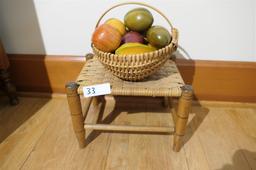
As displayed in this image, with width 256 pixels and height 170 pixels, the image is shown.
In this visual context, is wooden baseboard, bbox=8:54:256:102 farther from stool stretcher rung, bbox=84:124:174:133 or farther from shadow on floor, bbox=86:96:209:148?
stool stretcher rung, bbox=84:124:174:133

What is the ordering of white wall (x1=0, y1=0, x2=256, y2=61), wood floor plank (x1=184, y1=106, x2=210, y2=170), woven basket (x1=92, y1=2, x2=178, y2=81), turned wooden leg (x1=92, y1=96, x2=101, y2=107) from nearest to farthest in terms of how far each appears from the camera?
woven basket (x1=92, y1=2, x2=178, y2=81) → wood floor plank (x1=184, y1=106, x2=210, y2=170) → white wall (x1=0, y1=0, x2=256, y2=61) → turned wooden leg (x1=92, y1=96, x2=101, y2=107)

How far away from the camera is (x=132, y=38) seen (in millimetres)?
559

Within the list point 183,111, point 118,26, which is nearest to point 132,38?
point 118,26

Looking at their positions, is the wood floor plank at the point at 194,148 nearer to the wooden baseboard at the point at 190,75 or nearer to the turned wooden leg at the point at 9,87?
the wooden baseboard at the point at 190,75

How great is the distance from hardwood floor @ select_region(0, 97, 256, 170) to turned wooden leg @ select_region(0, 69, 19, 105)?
0.03 m

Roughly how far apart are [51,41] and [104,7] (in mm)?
233

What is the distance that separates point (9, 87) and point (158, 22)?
1.89ft

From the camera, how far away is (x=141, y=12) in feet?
1.85

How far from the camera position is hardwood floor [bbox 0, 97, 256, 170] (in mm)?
618

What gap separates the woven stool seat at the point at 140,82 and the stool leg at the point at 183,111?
0.6 inches

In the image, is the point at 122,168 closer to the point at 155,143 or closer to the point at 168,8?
the point at 155,143

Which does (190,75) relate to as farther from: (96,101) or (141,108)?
(96,101)

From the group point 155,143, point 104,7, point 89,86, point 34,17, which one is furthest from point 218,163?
point 34,17

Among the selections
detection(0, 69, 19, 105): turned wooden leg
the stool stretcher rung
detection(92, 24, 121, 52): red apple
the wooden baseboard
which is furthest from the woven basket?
detection(0, 69, 19, 105): turned wooden leg
